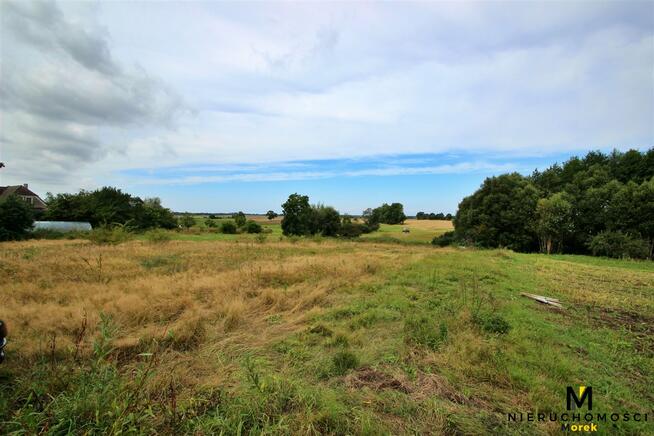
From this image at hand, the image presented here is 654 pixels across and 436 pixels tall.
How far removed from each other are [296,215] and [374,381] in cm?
6059

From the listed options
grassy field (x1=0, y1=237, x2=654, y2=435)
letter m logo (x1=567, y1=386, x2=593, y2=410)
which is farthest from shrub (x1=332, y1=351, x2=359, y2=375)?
letter m logo (x1=567, y1=386, x2=593, y2=410)

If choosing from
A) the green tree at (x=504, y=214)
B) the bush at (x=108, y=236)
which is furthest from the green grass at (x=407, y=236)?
the bush at (x=108, y=236)

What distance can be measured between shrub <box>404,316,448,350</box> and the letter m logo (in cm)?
177

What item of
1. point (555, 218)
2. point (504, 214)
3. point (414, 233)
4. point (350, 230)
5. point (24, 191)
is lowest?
point (414, 233)

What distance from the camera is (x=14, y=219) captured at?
113ft

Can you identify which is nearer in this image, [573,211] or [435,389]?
[435,389]

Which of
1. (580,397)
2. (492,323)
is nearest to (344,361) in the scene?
(580,397)

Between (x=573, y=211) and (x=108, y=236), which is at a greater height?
(x=573, y=211)

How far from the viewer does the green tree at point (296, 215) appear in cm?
6275

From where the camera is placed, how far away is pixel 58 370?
3457mm

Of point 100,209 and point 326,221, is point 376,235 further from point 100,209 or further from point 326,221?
point 100,209

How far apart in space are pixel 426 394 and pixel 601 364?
10.1ft

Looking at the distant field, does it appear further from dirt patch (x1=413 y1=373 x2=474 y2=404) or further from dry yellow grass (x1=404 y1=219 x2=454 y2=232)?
dirt patch (x1=413 y1=373 x2=474 y2=404)

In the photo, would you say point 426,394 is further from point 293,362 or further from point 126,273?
point 126,273
